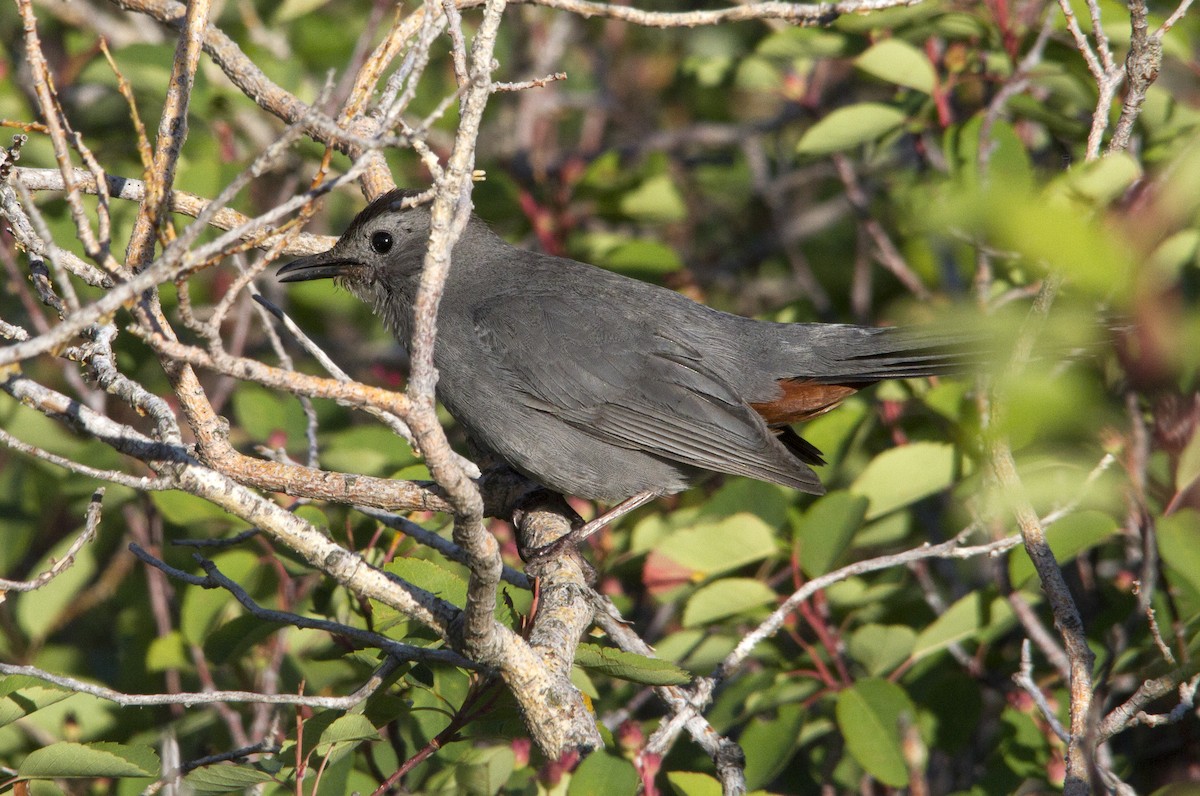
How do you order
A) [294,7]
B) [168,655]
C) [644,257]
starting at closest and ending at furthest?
1. [168,655]
2. [294,7]
3. [644,257]

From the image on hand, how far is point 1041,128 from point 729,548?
9.49 feet

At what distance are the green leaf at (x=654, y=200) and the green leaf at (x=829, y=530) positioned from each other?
6.45 ft

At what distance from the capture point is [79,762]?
245cm

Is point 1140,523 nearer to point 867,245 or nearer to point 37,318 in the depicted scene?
point 867,245

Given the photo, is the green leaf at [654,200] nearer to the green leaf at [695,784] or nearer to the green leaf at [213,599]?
the green leaf at [213,599]

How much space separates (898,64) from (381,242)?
212 cm

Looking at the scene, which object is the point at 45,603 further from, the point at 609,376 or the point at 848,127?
the point at 848,127

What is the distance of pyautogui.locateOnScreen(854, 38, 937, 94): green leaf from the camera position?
12.7ft

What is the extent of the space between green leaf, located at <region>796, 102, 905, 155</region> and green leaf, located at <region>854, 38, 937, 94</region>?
151 millimetres

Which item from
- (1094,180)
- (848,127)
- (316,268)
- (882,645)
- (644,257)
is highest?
(1094,180)

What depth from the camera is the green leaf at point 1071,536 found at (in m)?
3.17

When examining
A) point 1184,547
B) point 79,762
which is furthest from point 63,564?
point 1184,547

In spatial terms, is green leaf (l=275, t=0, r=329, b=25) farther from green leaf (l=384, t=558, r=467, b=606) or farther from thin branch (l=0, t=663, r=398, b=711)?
thin branch (l=0, t=663, r=398, b=711)

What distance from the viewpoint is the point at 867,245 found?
5.20 m
